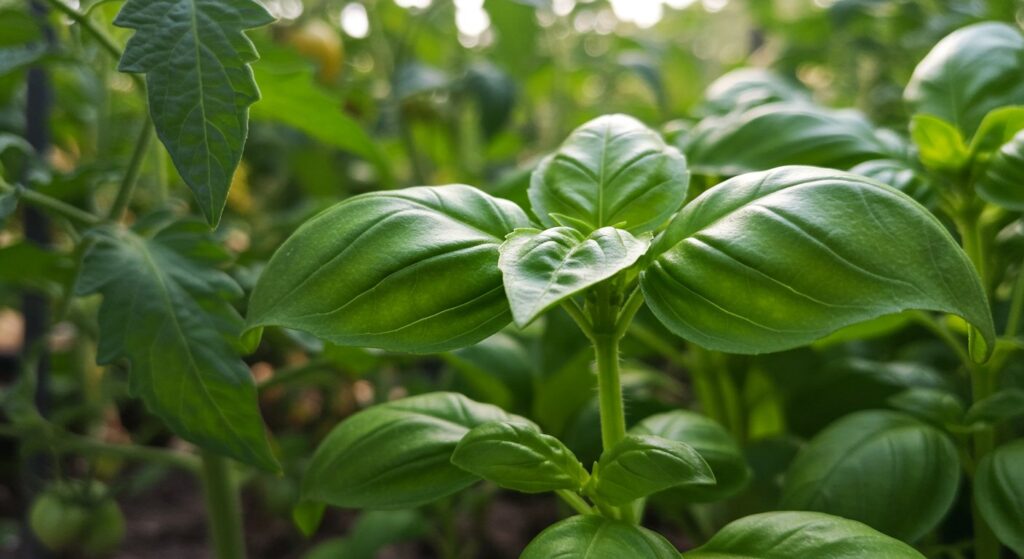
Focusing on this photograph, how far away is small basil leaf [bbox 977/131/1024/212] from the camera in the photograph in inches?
20.6

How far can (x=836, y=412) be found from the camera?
26.9 inches

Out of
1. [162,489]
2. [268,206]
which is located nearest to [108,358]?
[162,489]

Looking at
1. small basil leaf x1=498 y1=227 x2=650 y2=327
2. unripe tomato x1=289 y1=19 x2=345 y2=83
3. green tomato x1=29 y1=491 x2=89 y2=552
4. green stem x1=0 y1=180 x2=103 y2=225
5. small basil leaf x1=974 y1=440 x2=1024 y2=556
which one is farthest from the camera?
unripe tomato x1=289 y1=19 x2=345 y2=83

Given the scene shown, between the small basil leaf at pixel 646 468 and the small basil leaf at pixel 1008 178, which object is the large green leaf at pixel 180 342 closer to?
the small basil leaf at pixel 646 468

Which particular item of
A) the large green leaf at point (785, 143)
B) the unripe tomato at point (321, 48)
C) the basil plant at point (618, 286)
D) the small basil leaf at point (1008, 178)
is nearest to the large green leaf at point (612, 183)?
the basil plant at point (618, 286)

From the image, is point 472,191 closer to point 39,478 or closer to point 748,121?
point 748,121

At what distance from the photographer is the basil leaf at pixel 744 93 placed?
747 mm

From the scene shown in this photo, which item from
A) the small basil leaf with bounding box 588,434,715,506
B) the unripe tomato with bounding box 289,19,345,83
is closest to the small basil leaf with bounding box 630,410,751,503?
the small basil leaf with bounding box 588,434,715,506

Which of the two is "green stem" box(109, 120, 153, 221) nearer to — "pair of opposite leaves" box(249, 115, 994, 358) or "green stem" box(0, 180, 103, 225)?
"green stem" box(0, 180, 103, 225)

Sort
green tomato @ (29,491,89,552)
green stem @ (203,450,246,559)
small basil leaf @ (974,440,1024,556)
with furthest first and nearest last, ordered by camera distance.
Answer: green tomato @ (29,491,89,552), green stem @ (203,450,246,559), small basil leaf @ (974,440,1024,556)

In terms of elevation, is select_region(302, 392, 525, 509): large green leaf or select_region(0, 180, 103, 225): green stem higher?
select_region(0, 180, 103, 225): green stem

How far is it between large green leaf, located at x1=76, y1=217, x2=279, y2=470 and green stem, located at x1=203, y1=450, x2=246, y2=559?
0.55 feet

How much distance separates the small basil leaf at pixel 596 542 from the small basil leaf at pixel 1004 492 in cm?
19

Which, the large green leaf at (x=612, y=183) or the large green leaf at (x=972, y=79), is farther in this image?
the large green leaf at (x=972, y=79)
